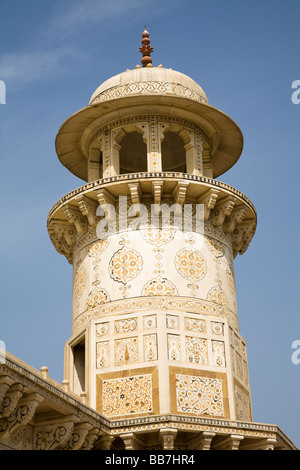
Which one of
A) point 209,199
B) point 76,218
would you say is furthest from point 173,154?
point 76,218

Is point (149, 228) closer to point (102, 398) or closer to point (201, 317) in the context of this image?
point (201, 317)

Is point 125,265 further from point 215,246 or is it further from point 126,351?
point 215,246

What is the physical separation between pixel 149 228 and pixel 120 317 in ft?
6.66

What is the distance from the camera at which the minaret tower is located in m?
15.7

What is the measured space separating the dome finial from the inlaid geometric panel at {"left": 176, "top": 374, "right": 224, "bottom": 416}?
8.31 meters

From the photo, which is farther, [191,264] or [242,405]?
[191,264]

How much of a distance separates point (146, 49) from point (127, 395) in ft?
30.0

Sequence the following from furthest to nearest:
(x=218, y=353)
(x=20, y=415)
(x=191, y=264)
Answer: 1. (x=191, y=264)
2. (x=218, y=353)
3. (x=20, y=415)

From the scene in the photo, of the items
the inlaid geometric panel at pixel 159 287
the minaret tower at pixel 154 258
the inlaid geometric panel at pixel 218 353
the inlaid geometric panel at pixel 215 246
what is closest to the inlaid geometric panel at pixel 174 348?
the minaret tower at pixel 154 258

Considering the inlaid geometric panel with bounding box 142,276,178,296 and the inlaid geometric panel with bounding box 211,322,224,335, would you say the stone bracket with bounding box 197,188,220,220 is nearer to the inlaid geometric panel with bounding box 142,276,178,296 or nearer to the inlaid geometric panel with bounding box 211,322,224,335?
the inlaid geometric panel with bounding box 142,276,178,296

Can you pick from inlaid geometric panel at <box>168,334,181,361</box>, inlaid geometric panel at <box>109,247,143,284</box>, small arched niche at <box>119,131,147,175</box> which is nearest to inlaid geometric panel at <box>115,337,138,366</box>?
inlaid geometric panel at <box>168,334,181,361</box>

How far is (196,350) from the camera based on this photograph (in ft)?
52.8

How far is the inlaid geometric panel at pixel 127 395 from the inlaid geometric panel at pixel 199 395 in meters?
0.56
